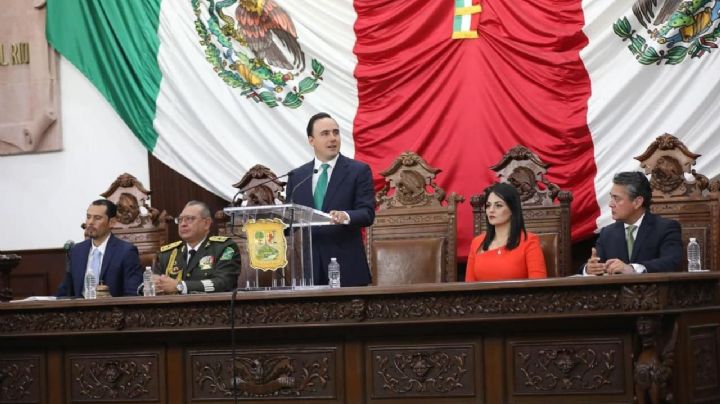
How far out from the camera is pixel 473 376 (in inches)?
150

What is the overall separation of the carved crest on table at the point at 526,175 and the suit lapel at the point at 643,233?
2.79 ft

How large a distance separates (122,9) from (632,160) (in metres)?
3.13

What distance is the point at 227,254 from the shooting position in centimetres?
462

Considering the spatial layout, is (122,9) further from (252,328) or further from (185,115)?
(252,328)

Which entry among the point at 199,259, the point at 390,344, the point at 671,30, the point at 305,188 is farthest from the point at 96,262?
the point at 671,30

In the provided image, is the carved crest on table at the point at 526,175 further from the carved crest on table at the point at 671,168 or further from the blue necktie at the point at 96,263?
the blue necktie at the point at 96,263

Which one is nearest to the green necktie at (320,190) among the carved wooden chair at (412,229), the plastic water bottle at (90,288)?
the carved wooden chair at (412,229)

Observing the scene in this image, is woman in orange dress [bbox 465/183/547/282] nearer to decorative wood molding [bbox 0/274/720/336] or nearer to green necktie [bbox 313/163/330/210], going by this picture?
green necktie [bbox 313/163/330/210]

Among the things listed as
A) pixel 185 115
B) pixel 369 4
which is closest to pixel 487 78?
pixel 369 4

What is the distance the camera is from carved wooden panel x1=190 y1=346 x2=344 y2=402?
3.95 meters

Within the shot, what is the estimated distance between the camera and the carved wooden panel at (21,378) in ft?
14.1

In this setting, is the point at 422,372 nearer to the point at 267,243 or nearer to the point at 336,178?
the point at 267,243

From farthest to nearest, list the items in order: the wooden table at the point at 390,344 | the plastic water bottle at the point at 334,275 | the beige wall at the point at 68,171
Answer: the beige wall at the point at 68,171 < the plastic water bottle at the point at 334,275 < the wooden table at the point at 390,344

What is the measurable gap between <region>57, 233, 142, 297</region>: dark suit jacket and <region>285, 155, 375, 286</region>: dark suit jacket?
92 cm
